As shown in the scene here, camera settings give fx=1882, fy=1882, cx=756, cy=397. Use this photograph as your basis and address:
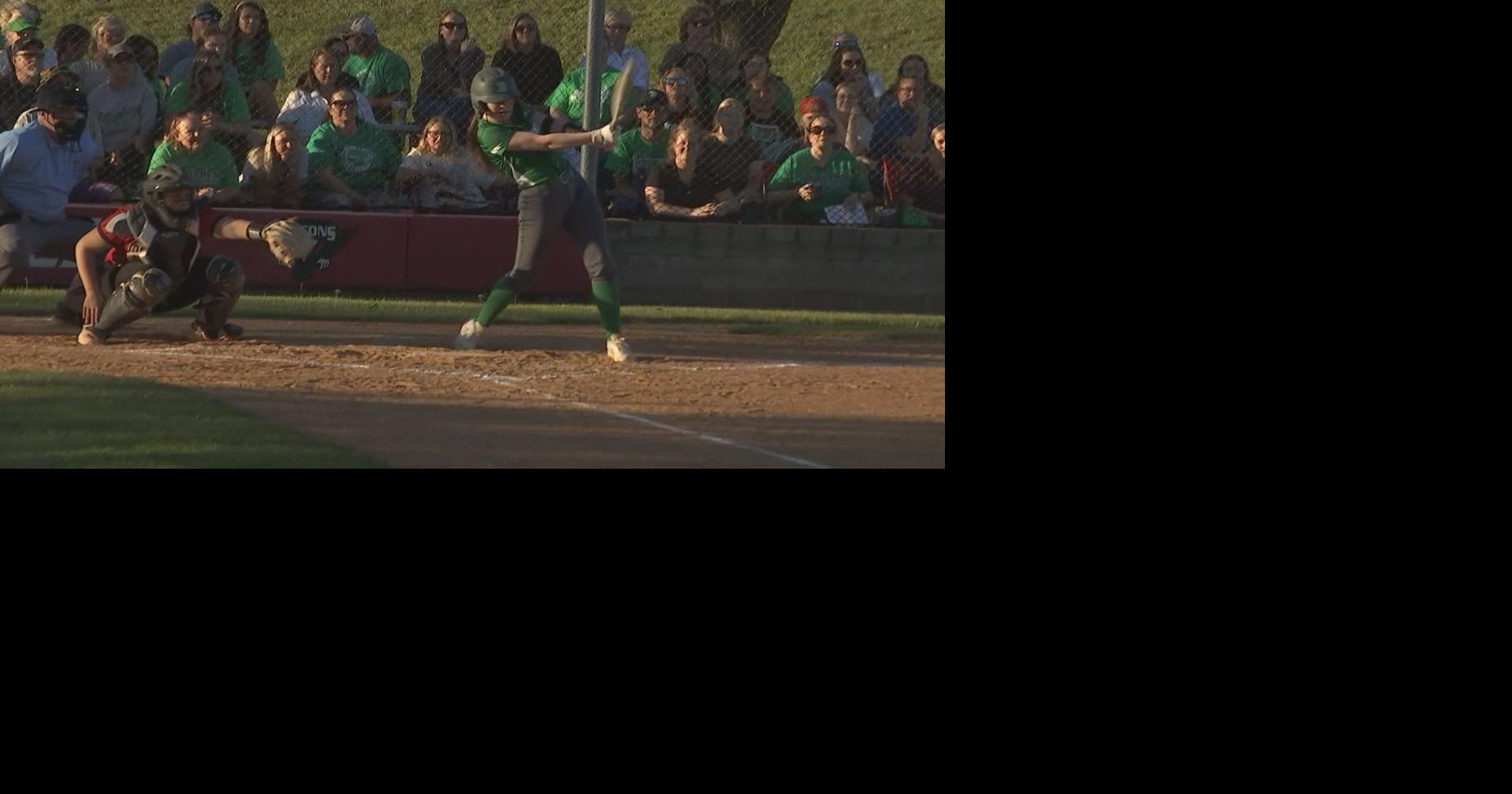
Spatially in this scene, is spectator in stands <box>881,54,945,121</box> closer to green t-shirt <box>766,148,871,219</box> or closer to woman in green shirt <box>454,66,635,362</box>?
green t-shirt <box>766,148,871,219</box>

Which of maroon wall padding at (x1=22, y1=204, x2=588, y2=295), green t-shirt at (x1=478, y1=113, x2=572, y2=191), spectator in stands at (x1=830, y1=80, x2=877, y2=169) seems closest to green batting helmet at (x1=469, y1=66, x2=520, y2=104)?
green t-shirt at (x1=478, y1=113, x2=572, y2=191)

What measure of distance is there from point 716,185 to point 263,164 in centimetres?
301

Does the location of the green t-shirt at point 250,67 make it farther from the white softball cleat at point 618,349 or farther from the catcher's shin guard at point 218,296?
the white softball cleat at point 618,349

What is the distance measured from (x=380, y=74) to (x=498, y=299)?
143 inches

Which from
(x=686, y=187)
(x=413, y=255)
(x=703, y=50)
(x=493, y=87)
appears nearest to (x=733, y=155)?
(x=686, y=187)

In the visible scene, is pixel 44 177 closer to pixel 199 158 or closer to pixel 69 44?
pixel 199 158

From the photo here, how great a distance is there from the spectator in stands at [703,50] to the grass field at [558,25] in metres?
2.01

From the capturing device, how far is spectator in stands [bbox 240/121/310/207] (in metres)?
12.0

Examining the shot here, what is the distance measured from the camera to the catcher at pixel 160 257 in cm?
1018

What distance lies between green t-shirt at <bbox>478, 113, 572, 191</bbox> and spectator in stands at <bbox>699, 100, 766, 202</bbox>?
2620mm

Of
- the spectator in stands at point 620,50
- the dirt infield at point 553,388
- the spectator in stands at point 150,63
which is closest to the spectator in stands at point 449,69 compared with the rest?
the spectator in stands at point 620,50

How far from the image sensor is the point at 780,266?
42.3ft

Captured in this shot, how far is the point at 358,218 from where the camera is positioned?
1213 centimetres

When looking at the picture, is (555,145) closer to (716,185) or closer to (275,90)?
(716,185)
